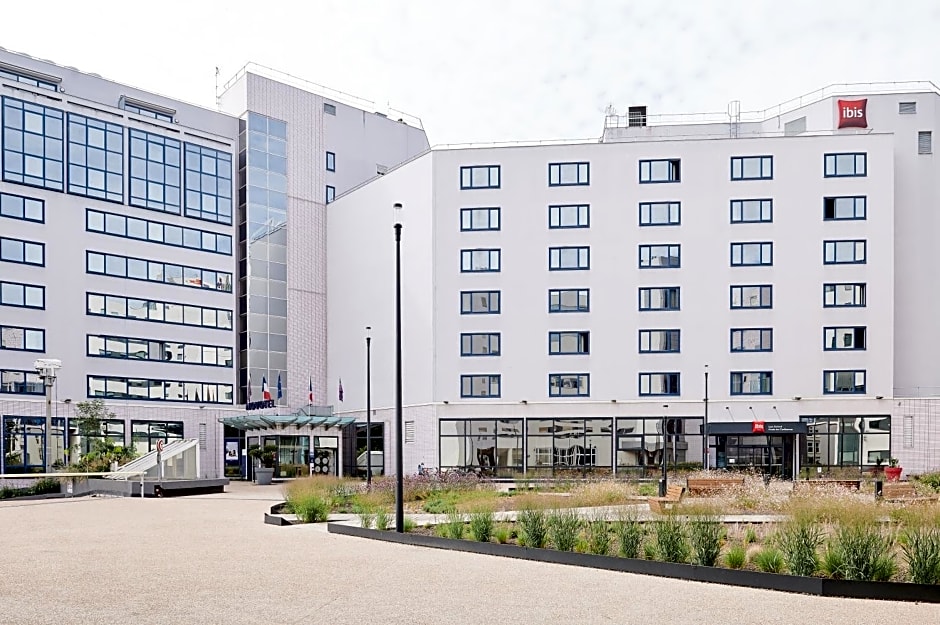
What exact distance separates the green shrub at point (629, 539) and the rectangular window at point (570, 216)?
1548 inches

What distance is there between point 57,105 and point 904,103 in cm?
4740

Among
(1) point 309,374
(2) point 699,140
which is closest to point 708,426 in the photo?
(2) point 699,140

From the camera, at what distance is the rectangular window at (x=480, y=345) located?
52.5 metres

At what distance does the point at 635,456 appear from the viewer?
51062 millimetres

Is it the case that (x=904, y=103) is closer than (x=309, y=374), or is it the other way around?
(x=904, y=103)

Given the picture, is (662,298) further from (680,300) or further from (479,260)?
(479,260)

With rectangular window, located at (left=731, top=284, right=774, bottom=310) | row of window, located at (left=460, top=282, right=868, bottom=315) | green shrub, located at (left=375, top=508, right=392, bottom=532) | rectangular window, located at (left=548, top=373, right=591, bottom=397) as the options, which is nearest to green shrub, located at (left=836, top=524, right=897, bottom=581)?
green shrub, located at (left=375, top=508, right=392, bottom=532)

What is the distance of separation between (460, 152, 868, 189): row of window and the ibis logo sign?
3.05m

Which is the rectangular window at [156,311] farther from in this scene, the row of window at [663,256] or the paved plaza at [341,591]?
the paved plaza at [341,591]

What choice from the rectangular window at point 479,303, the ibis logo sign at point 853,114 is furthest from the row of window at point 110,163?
the ibis logo sign at point 853,114

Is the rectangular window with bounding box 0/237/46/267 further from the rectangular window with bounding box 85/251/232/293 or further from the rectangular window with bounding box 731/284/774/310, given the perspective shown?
the rectangular window with bounding box 731/284/774/310

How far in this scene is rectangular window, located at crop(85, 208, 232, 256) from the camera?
52344mm

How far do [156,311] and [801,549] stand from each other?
159 ft

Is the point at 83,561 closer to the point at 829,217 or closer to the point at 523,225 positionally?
the point at 523,225
